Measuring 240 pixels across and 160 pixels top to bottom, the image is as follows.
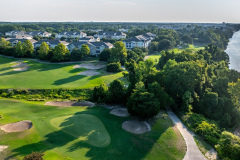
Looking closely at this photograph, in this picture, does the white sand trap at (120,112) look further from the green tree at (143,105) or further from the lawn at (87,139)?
the green tree at (143,105)

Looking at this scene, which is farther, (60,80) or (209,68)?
(60,80)

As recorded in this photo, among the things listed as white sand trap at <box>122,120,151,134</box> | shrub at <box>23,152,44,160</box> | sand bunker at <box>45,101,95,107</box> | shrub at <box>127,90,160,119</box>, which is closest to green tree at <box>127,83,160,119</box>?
shrub at <box>127,90,160,119</box>

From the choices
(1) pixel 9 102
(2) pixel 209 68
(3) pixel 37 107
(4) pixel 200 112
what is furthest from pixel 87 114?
(2) pixel 209 68

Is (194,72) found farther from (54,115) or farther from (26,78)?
(26,78)

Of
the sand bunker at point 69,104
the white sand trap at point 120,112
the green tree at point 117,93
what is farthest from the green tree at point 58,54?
the white sand trap at point 120,112

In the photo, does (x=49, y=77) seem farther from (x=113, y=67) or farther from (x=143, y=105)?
(x=143, y=105)
